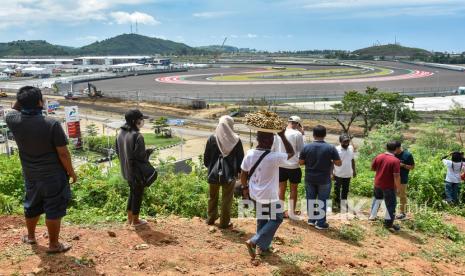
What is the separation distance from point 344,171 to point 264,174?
2.81m

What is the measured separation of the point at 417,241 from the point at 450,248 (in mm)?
412

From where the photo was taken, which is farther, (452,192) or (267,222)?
(452,192)

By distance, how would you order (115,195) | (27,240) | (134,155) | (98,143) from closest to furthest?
(27,240), (134,155), (115,195), (98,143)

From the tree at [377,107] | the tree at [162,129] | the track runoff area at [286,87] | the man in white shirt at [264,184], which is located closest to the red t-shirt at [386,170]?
the man in white shirt at [264,184]

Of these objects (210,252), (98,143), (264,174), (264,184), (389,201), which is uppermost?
(264,174)

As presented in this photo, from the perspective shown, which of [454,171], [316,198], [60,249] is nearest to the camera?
[60,249]

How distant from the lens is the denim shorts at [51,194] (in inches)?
173

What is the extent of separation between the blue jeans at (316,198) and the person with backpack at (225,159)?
1229 mm

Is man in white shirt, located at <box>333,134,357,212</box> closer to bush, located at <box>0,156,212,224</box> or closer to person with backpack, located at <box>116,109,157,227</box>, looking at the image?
bush, located at <box>0,156,212,224</box>

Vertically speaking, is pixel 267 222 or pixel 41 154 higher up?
pixel 41 154

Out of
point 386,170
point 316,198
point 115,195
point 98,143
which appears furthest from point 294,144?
point 98,143

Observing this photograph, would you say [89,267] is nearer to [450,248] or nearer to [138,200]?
[138,200]

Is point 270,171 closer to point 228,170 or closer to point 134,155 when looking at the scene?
point 228,170

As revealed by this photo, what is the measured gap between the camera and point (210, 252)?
495 cm
